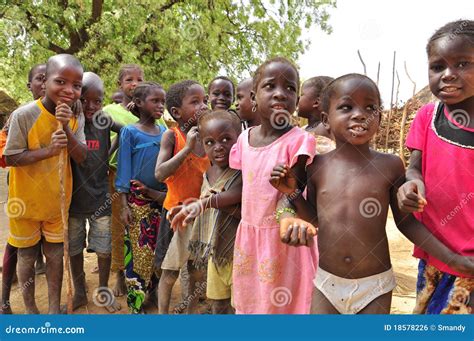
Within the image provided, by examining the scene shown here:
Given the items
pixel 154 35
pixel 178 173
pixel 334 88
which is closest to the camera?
pixel 334 88

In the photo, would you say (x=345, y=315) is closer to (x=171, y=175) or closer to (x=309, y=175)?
(x=309, y=175)

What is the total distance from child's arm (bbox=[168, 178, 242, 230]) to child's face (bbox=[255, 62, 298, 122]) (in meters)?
0.45

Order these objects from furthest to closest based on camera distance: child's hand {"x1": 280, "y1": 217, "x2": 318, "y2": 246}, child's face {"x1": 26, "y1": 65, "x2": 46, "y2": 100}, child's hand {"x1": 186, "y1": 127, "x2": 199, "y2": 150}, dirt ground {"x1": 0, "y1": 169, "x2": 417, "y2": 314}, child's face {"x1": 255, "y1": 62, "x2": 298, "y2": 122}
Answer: child's face {"x1": 26, "y1": 65, "x2": 46, "y2": 100}, dirt ground {"x1": 0, "y1": 169, "x2": 417, "y2": 314}, child's hand {"x1": 186, "y1": 127, "x2": 199, "y2": 150}, child's face {"x1": 255, "y1": 62, "x2": 298, "y2": 122}, child's hand {"x1": 280, "y1": 217, "x2": 318, "y2": 246}

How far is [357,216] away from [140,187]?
1.66 metres

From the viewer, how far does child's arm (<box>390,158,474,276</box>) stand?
163 centimetres

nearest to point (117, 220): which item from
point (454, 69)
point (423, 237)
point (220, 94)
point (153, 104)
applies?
point (153, 104)

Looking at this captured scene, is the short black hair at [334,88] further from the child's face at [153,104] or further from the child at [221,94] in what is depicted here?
the child's face at [153,104]

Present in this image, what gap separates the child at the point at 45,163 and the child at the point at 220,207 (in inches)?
35.0

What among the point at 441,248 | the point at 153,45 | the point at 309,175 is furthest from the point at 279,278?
the point at 153,45

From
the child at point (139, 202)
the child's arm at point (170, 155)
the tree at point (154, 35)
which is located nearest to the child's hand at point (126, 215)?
the child at point (139, 202)

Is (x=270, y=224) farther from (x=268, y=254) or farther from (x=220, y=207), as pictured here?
(x=220, y=207)

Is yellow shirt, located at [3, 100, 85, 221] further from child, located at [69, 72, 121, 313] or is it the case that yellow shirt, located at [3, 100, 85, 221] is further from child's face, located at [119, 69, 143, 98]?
child's face, located at [119, 69, 143, 98]

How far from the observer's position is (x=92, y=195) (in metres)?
2.99

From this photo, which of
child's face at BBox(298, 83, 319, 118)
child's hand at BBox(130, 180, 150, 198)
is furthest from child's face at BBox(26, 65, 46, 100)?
child's face at BBox(298, 83, 319, 118)
